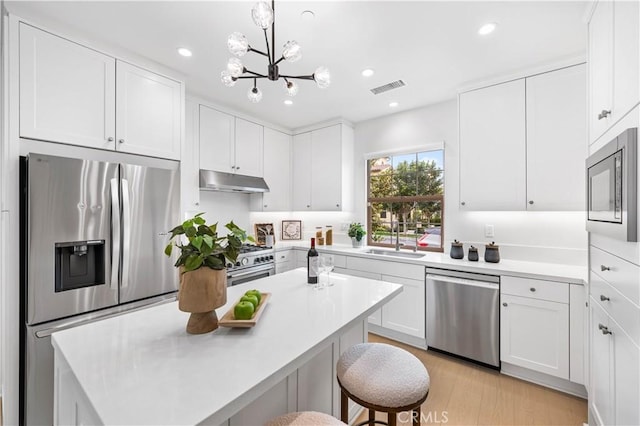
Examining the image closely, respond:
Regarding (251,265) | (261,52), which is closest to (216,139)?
(251,265)

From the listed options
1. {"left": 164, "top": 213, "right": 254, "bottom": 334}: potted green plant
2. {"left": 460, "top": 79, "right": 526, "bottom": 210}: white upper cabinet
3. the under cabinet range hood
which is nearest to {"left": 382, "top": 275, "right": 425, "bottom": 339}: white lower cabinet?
{"left": 460, "top": 79, "right": 526, "bottom": 210}: white upper cabinet

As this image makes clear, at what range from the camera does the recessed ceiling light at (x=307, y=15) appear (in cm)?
171

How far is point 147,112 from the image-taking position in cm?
226

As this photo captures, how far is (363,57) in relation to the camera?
2.23 m

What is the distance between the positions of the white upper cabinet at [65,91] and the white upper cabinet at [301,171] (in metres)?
2.40

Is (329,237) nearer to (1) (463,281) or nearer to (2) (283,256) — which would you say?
(2) (283,256)

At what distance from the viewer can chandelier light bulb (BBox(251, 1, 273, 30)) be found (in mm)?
1161

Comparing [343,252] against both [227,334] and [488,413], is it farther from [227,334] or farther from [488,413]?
[227,334]

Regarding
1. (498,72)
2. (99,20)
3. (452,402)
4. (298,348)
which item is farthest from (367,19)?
(452,402)

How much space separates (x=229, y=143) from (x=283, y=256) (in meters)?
1.60

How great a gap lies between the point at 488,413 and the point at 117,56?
3.80m

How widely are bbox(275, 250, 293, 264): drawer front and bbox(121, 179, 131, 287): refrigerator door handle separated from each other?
175 centimetres

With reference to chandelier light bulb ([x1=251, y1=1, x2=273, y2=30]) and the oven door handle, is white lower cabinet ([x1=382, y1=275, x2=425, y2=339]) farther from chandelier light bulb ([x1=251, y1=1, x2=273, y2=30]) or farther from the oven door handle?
chandelier light bulb ([x1=251, y1=1, x2=273, y2=30])

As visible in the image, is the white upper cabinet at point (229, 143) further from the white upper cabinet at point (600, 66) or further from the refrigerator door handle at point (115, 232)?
the white upper cabinet at point (600, 66)
